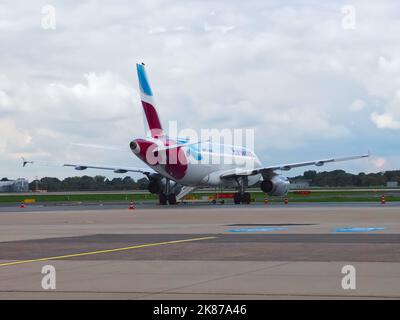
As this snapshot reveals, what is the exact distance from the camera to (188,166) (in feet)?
214

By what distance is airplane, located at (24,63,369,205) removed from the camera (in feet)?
203

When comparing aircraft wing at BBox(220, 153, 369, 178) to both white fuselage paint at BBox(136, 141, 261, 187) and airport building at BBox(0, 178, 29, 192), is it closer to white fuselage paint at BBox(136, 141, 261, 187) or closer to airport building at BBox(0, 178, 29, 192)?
white fuselage paint at BBox(136, 141, 261, 187)

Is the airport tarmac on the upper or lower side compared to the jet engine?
lower

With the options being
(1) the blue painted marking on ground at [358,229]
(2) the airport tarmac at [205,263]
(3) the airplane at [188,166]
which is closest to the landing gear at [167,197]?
(3) the airplane at [188,166]

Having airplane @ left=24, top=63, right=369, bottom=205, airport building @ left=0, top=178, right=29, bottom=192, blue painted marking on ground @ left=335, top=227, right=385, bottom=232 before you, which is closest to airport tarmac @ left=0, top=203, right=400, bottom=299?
blue painted marking on ground @ left=335, top=227, right=385, bottom=232

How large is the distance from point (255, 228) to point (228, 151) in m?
41.3

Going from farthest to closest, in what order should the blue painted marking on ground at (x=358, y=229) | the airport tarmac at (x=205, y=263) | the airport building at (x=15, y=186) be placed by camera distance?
the airport building at (x=15, y=186), the blue painted marking on ground at (x=358, y=229), the airport tarmac at (x=205, y=263)

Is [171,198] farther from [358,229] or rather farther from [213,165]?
[358,229]

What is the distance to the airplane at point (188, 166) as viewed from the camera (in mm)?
61812

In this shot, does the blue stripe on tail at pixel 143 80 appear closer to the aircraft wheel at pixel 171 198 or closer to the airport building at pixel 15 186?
the aircraft wheel at pixel 171 198

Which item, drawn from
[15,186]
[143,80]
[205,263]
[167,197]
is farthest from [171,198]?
[15,186]

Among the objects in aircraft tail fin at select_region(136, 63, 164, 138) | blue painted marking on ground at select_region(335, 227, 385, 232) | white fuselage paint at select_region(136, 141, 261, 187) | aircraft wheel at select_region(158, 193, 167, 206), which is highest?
aircraft tail fin at select_region(136, 63, 164, 138)

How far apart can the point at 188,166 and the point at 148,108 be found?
619 cm
